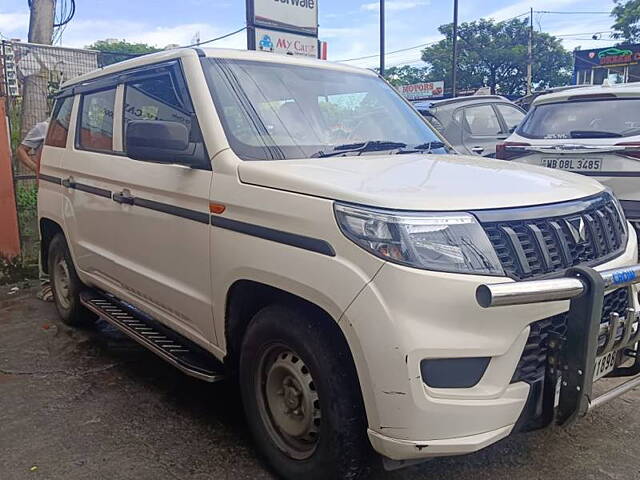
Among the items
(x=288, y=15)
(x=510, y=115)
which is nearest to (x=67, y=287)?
(x=288, y=15)

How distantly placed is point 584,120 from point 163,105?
14.9 ft

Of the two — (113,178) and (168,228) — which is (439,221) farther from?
(113,178)

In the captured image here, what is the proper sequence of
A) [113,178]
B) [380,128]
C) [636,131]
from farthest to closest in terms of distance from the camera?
[636,131]
[113,178]
[380,128]

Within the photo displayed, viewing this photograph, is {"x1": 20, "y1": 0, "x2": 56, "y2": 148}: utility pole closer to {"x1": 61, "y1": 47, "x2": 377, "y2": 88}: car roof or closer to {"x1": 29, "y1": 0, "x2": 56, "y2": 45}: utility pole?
{"x1": 29, "y1": 0, "x2": 56, "y2": 45}: utility pole

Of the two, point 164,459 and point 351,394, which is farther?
point 164,459

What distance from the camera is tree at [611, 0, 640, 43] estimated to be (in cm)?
4197

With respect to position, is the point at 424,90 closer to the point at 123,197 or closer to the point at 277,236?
the point at 123,197

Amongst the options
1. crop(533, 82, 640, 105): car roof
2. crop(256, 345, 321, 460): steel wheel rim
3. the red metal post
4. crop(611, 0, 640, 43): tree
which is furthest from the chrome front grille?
crop(611, 0, 640, 43): tree

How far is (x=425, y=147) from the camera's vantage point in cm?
361

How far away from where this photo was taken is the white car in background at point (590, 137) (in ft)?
18.4

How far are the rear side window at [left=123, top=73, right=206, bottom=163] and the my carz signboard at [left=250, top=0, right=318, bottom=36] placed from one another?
549 centimetres

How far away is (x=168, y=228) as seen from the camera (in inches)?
132

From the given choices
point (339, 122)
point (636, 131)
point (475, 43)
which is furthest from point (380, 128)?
point (475, 43)

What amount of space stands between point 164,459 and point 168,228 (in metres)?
1.20
